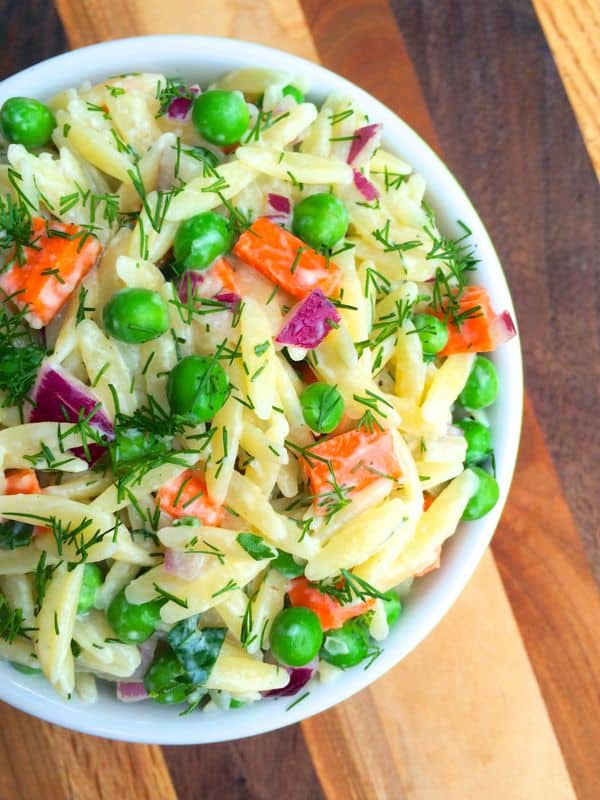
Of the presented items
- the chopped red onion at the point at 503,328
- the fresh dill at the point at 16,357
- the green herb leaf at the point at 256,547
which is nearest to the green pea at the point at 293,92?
the chopped red onion at the point at 503,328

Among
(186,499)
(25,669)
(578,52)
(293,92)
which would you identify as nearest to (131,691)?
(25,669)

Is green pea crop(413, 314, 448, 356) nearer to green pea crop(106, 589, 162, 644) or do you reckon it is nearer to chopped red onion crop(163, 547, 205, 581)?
chopped red onion crop(163, 547, 205, 581)

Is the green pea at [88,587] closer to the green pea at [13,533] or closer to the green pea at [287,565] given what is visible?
the green pea at [13,533]

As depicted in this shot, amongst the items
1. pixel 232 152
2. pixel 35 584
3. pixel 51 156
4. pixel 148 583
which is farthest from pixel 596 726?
pixel 51 156

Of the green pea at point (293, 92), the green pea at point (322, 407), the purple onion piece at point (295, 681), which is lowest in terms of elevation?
the purple onion piece at point (295, 681)

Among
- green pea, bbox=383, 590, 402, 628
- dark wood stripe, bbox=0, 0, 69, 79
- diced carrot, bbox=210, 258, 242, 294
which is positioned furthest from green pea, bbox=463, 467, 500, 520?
dark wood stripe, bbox=0, 0, 69, 79

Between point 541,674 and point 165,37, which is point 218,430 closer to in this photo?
point 165,37
